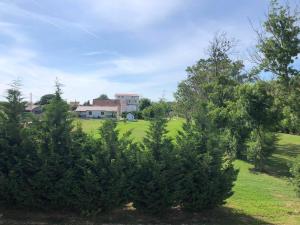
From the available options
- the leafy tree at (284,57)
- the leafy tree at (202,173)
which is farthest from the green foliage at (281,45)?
the leafy tree at (202,173)

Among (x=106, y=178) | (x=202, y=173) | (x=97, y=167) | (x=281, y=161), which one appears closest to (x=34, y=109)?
(x=97, y=167)

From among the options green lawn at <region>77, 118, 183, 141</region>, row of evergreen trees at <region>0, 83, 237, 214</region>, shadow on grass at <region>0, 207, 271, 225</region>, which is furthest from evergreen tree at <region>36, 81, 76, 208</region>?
green lawn at <region>77, 118, 183, 141</region>

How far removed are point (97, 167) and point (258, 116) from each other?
15520mm

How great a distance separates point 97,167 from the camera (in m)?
7.16

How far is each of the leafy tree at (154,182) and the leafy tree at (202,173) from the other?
0.19 m

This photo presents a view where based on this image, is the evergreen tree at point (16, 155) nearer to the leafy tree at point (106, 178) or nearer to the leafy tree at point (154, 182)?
the leafy tree at point (106, 178)

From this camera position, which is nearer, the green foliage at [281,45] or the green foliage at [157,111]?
the green foliage at [157,111]

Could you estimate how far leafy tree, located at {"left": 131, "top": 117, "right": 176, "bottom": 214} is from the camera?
7266mm

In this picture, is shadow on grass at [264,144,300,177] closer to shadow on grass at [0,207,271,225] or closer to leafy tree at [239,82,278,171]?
leafy tree at [239,82,278,171]

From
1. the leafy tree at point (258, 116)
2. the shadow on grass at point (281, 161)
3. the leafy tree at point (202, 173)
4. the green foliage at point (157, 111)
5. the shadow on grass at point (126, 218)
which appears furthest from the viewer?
the shadow on grass at point (281, 161)

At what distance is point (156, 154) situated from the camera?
7.66m

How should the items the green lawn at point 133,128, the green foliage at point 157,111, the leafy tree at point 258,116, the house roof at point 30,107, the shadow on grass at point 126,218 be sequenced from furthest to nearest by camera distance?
the leafy tree at point 258,116, the green lawn at point 133,128, the green foliage at point 157,111, the house roof at point 30,107, the shadow on grass at point 126,218

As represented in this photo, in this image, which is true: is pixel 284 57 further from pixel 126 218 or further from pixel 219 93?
pixel 126 218

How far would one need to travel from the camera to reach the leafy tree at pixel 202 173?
7.50 m
